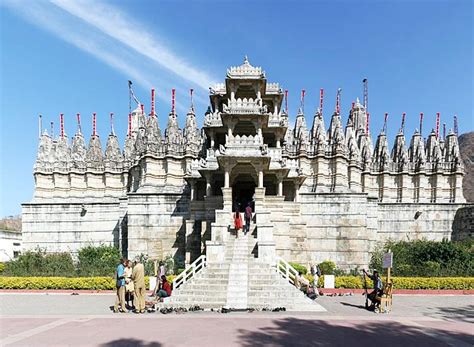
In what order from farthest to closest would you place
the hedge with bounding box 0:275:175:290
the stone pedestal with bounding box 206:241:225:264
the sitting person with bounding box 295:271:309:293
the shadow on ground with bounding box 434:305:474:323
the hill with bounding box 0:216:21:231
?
the hill with bounding box 0:216:21:231
the hedge with bounding box 0:275:175:290
the stone pedestal with bounding box 206:241:225:264
the sitting person with bounding box 295:271:309:293
the shadow on ground with bounding box 434:305:474:323

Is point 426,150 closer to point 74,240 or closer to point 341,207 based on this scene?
point 341,207

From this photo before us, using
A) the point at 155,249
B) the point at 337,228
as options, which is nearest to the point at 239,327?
the point at 155,249

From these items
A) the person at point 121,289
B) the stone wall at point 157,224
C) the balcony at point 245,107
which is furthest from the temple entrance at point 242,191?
the person at point 121,289

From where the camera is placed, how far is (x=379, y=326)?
36.2ft

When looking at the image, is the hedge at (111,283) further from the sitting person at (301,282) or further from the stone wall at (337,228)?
the stone wall at (337,228)

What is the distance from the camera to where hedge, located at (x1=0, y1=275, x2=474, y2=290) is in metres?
19.3

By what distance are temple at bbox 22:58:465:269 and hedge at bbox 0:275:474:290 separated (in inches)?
193

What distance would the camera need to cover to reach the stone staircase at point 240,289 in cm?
1359

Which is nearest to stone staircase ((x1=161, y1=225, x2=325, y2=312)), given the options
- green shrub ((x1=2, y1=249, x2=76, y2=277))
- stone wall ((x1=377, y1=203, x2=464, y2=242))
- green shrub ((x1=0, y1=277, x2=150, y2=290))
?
green shrub ((x1=0, y1=277, x2=150, y2=290))

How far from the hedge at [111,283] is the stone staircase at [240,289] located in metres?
5.18

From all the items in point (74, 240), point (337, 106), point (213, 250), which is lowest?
point (74, 240)

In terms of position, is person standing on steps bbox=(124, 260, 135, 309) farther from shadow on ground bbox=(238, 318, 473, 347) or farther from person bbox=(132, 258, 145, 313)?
shadow on ground bbox=(238, 318, 473, 347)

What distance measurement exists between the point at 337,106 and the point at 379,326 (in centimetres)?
3163

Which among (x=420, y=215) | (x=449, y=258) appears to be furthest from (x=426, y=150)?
(x=449, y=258)
